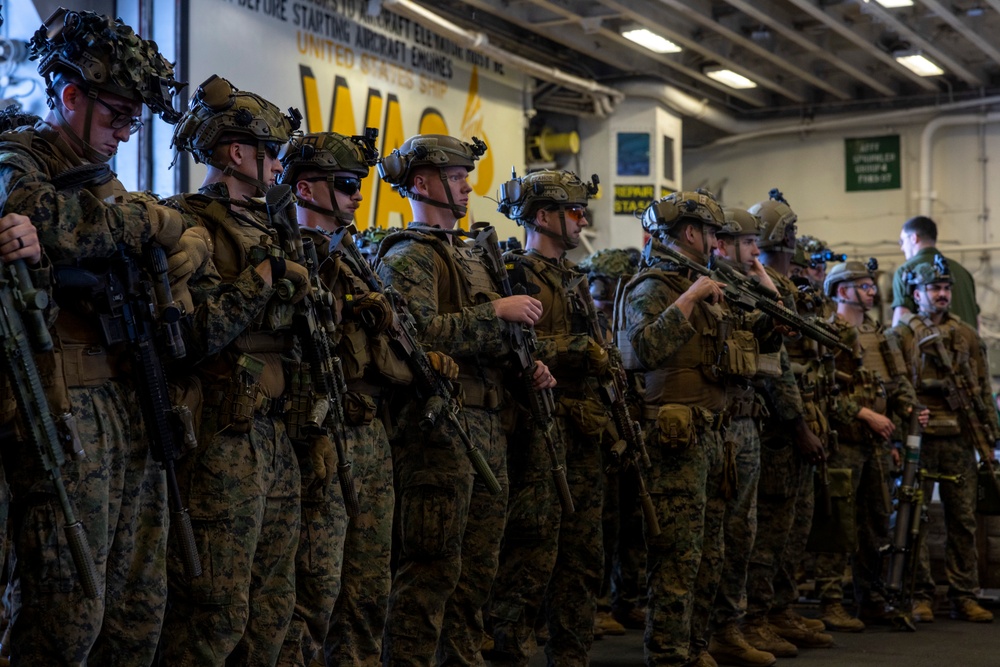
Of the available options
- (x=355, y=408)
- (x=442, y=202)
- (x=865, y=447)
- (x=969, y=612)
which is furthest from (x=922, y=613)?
(x=355, y=408)

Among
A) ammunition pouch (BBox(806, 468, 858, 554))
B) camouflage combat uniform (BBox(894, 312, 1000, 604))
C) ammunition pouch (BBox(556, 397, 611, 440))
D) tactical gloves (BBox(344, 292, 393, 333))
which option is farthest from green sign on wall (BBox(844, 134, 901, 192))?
tactical gloves (BBox(344, 292, 393, 333))

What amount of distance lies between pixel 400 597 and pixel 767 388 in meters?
2.60

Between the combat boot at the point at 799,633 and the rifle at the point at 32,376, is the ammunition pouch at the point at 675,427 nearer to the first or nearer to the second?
the combat boot at the point at 799,633

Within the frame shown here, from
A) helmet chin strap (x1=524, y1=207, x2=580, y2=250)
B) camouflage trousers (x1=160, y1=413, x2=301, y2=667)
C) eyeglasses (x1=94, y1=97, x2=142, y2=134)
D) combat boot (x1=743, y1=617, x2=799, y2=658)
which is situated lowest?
combat boot (x1=743, y1=617, x2=799, y2=658)

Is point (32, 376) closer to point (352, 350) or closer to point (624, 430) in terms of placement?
point (352, 350)

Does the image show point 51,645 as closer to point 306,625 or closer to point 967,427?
point 306,625

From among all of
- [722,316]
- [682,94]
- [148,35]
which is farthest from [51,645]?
[682,94]

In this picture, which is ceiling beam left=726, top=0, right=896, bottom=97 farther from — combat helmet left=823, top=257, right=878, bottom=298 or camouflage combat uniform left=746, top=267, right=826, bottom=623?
camouflage combat uniform left=746, top=267, right=826, bottom=623

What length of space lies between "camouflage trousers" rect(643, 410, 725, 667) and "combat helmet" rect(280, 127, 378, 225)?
182cm

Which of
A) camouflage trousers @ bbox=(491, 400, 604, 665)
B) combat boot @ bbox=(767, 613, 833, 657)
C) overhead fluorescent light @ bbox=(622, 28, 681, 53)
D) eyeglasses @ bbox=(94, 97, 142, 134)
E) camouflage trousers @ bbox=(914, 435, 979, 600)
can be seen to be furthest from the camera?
overhead fluorescent light @ bbox=(622, 28, 681, 53)

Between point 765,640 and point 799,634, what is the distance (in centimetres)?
34

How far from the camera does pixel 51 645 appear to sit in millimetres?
3025

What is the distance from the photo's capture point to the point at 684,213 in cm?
564

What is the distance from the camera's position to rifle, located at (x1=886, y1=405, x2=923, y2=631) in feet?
23.2
